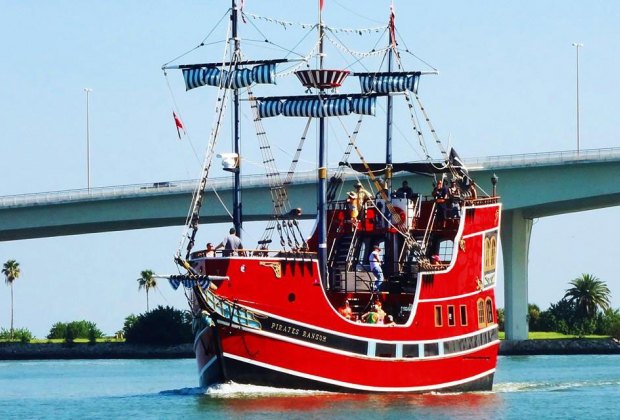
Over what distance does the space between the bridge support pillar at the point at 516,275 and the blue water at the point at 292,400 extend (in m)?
14.0

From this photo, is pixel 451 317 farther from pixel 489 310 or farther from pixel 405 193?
pixel 405 193

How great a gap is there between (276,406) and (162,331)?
2077 inches

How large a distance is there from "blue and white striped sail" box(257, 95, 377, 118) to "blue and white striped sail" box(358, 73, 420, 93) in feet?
8.71

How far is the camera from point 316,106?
53188mm

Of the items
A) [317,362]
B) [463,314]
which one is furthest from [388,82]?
[317,362]

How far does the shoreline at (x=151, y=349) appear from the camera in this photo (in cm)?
8732

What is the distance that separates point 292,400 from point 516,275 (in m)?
40.3

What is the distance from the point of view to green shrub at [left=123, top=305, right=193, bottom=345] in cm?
9800

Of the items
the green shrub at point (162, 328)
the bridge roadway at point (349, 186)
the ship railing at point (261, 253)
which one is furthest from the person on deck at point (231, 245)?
the green shrub at point (162, 328)

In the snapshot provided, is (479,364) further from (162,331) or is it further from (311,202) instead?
(162,331)

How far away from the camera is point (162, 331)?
9919cm

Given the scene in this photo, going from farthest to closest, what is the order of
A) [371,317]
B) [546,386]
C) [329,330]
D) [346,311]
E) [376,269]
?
[546,386]
[376,269]
[371,317]
[346,311]
[329,330]

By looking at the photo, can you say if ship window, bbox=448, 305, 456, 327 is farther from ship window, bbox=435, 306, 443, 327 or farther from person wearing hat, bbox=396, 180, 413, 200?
person wearing hat, bbox=396, 180, 413, 200

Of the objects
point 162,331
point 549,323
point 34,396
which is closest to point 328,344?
point 34,396
